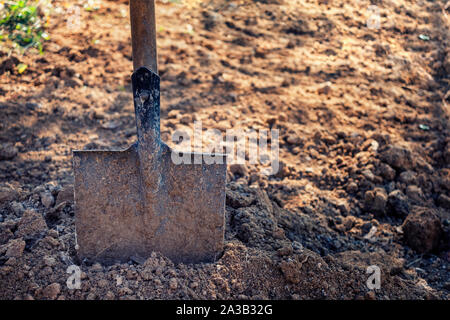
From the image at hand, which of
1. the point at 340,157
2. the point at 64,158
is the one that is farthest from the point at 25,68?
the point at 340,157

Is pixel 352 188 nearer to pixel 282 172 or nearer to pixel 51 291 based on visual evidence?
pixel 282 172

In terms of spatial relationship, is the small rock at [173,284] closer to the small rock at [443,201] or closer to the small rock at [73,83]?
the small rock at [443,201]

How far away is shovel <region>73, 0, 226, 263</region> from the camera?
6.70ft

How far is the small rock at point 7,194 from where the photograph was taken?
2.35 m

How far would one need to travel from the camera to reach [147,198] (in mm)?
2096

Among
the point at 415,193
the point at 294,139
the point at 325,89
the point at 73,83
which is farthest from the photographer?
the point at 325,89

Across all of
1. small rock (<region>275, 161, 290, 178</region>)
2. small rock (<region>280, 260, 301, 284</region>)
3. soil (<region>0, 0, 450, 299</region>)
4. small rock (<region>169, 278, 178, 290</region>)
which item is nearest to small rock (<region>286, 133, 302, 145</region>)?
soil (<region>0, 0, 450, 299</region>)

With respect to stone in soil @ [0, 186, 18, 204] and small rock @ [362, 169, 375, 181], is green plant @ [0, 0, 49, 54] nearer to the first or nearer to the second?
stone in soil @ [0, 186, 18, 204]

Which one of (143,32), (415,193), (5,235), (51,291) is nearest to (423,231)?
(415,193)

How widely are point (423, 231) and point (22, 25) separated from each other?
13.3 feet

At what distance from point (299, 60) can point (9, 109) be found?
2.71m

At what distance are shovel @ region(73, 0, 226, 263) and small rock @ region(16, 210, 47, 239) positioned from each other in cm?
27

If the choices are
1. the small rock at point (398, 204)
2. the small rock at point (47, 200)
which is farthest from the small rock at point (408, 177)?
the small rock at point (47, 200)
